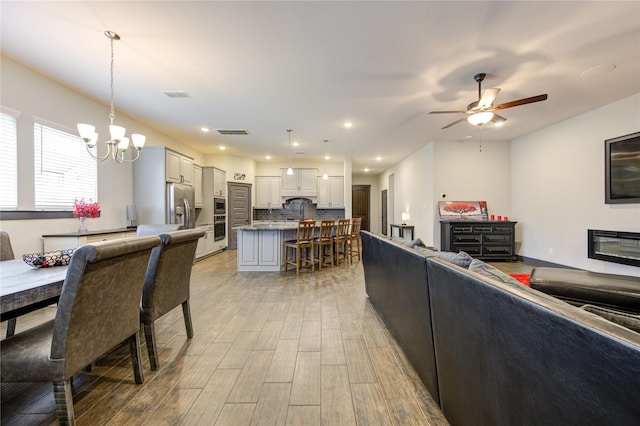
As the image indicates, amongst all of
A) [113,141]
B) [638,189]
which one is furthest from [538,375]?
[638,189]

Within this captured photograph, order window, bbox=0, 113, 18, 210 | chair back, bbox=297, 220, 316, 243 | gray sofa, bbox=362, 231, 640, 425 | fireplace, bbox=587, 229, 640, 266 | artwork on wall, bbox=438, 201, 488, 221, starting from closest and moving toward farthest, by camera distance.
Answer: gray sofa, bbox=362, 231, 640, 425
window, bbox=0, 113, 18, 210
fireplace, bbox=587, 229, 640, 266
chair back, bbox=297, 220, 316, 243
artwork on wall, bbox=438, 201, 488, 221

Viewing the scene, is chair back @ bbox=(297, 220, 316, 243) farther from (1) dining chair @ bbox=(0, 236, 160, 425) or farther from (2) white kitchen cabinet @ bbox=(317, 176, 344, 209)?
(2) white kitchen cabinet @ bbox=(317, 176, 344, 209)

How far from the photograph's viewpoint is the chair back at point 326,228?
501 centimetres

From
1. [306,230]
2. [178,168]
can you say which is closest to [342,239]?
[306,230]

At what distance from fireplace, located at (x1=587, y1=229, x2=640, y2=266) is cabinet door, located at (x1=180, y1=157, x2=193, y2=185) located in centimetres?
760

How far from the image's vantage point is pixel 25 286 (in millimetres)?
1333

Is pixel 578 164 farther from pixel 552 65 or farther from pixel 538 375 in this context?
pixel 538 375

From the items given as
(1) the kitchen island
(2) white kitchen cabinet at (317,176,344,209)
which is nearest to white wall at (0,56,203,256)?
(1) the kitchen island

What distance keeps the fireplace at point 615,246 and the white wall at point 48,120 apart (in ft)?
26.1

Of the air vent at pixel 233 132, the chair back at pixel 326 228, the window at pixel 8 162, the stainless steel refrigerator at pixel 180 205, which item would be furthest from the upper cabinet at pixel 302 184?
the window at pixel 8 162

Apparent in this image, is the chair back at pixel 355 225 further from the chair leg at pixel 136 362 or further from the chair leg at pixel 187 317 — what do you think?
the chair leg at pixel 136 362

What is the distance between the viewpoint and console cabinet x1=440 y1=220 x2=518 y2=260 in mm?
5793

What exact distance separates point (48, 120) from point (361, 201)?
1023 centimetres

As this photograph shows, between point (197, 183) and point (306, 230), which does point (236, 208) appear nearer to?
point (197, 183)
